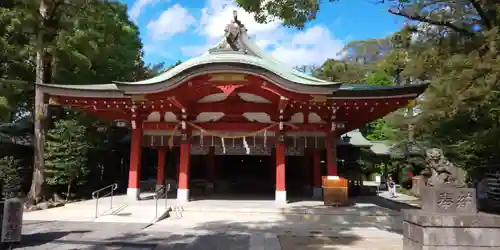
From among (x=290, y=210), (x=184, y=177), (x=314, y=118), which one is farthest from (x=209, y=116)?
(x=290, y=210)

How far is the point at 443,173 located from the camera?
18.7ft

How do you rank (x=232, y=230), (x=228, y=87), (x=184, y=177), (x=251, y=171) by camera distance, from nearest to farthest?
(x=232, y=230) < (x=228, y=87) < (x=184, y=177) < (x=251, y=171)

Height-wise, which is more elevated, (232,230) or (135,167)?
(135,167)

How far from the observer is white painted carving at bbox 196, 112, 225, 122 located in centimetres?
1352

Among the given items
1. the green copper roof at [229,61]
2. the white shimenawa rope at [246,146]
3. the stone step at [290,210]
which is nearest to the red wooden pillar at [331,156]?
the stone step at [290,210]

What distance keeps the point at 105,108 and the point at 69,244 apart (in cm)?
733

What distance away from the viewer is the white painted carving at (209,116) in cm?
1352

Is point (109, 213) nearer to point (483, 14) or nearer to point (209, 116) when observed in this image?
point (209, 116)

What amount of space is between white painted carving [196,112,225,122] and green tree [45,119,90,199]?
4612mm

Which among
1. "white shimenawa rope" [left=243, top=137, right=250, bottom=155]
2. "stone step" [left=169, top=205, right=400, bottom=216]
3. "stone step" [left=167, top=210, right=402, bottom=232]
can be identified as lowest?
"stone step" [left=167, top=210, right=402, bottom=232]

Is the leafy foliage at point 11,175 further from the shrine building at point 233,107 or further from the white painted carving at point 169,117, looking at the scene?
the white painted carving at point 169,117

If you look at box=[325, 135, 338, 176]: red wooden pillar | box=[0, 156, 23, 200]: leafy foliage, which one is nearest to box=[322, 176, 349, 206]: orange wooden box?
box=[325, 135, 338, 176]: red wooden pillar

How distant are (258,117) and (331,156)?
120 inches

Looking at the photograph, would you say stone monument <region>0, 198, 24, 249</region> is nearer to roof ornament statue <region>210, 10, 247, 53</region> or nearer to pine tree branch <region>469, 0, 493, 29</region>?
roof ornament statue <region>210, 10, 247, 53</region>
